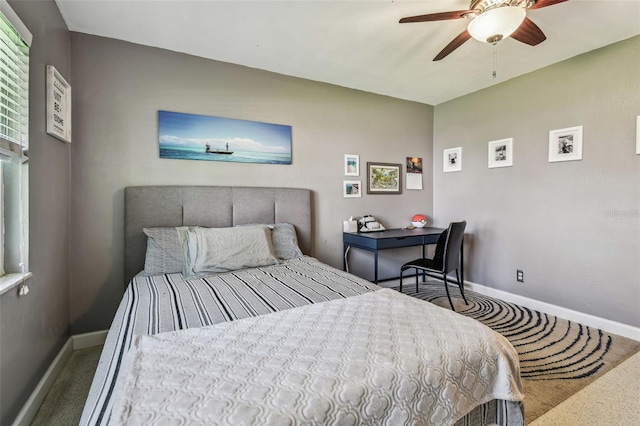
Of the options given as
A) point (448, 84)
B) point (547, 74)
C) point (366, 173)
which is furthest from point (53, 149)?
point (547, 74)

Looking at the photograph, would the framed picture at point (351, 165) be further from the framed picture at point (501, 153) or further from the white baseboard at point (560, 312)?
the framed picture at point (501, 153)

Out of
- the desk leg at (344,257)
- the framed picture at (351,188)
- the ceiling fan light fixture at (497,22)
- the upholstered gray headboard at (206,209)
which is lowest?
the desk leg at (344,257)

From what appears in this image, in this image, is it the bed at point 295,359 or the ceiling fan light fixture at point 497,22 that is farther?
the ceiling fan light fixture at point 497,22

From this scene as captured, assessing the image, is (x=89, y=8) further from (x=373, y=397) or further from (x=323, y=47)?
(x=373, y=397)

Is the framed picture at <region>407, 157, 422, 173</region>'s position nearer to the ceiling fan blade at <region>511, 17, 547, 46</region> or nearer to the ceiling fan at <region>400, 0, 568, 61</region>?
the ceiling fan blade at <region>511, 17, 547, 46</region>

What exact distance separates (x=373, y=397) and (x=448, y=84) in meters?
Result: 3.47

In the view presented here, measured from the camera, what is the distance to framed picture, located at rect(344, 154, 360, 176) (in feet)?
11.4

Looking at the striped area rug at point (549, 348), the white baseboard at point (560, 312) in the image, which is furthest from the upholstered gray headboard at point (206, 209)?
the striped area rug at point (549, 348)

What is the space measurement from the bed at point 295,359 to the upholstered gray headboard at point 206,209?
631 millimetres

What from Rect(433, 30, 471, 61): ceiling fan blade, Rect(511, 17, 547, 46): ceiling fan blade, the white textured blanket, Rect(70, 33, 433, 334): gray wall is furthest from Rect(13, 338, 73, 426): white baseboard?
Rect(511, 17, 547, 46): ceiling fan blade

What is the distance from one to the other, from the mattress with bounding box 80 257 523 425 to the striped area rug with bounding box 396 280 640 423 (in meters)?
0.88

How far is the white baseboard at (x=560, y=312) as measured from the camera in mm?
2469

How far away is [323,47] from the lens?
8.30ft

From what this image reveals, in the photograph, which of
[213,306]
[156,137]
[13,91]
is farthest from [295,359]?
[156,137]
